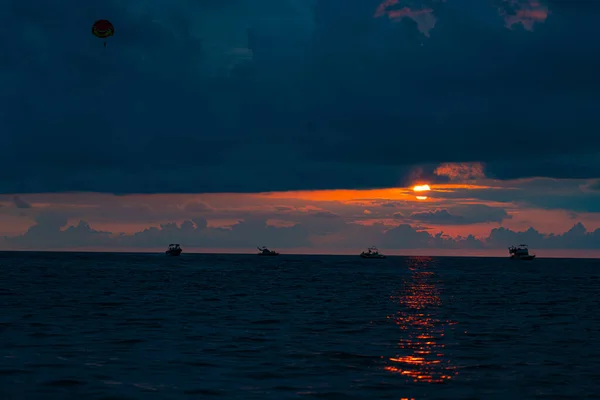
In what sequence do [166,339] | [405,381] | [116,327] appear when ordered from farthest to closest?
1. [116,327]
2. [166,339]
3. [405,381]

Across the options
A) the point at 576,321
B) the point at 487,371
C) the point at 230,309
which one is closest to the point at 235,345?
the point at 487,371

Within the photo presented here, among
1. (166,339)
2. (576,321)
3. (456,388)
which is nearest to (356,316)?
(576,321)

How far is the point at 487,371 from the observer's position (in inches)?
1454

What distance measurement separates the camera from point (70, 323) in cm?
5478

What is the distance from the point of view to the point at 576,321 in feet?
207

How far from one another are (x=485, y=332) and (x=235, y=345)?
778 inches

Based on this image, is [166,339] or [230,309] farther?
[230,309]

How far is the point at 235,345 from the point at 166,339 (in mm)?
4879

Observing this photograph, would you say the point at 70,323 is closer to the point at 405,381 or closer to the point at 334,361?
the point at 334,361

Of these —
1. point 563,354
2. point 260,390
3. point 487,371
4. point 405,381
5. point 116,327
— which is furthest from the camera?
point 116,327

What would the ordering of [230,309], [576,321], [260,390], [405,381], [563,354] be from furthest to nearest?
[230,309] < [576,321] < [563,354] < [405,381] < [260,390]

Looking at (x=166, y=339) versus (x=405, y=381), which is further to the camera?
(x=166, y=339)

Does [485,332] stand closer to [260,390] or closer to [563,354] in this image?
[563,354]

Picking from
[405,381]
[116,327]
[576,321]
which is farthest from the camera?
[576,321]
